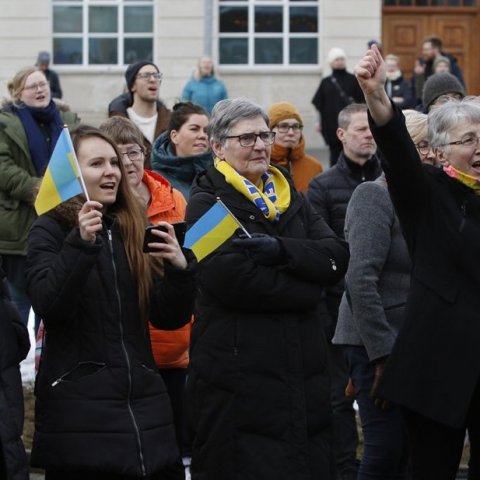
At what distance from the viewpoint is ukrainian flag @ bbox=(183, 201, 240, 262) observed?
5.61 m

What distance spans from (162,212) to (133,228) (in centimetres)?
102

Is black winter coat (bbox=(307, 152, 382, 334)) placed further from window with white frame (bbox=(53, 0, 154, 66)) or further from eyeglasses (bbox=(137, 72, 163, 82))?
window with white frame (bbox=(53, 0, 154, 66))

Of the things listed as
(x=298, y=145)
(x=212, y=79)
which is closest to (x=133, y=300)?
(x=298, y=145)

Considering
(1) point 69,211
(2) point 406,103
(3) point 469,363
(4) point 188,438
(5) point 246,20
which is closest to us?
(3) point 469,363

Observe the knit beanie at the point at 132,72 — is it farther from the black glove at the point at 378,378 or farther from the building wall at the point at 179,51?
the building wall at the point at 179,51

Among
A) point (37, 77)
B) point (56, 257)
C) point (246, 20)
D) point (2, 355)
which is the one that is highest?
point (246, 20)

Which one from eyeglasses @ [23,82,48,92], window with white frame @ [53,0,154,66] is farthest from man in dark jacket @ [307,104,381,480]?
window with white frame @ [53,0,154,66]

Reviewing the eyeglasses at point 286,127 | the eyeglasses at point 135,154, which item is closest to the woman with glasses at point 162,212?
the eyeglasses at point 135,154

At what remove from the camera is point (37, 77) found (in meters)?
9.20

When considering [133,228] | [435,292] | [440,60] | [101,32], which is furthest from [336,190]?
[101,32]

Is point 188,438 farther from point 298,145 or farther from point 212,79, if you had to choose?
point 212,79

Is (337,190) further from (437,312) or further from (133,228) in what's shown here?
(437,312)

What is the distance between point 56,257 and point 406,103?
41.8 ft

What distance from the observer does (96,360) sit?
5.38 meters
